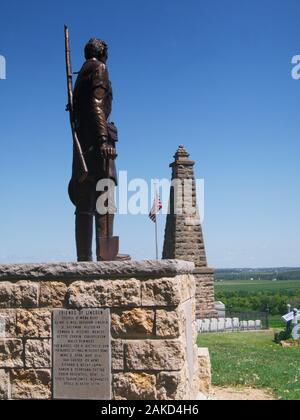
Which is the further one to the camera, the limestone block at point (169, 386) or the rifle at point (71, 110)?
the rifle at point (71, 110)

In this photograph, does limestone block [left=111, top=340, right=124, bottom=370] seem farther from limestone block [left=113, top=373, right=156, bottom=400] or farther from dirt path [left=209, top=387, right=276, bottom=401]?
dirt path [left=209, top=387, right=276, bottom=401]

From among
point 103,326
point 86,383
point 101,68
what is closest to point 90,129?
point 101,68

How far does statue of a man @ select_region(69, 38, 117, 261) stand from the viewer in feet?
20.5

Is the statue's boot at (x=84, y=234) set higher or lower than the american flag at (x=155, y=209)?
lower

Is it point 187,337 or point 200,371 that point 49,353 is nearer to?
point 187,337

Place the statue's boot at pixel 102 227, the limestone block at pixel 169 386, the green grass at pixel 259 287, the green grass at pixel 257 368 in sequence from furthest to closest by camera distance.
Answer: the green grass at pixel 259 287
the green grass at pixel 257 368
the statue's boot at pixel 102 227
the limestone block at pixel 169 386

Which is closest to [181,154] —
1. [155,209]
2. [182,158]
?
[182,158]

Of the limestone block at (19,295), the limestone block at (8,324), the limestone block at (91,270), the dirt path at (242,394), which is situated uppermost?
the limestone block at (91,270)

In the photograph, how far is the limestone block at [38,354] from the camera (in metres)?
5.54

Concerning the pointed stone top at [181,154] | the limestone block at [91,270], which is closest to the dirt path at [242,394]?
the limestone block at [91,270]

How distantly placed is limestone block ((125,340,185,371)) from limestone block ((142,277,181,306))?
14.5 inches

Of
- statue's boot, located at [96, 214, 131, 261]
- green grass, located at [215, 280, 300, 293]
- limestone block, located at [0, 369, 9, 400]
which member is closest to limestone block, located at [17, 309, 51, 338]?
limestone block, located at [0, 369, 9, 400]

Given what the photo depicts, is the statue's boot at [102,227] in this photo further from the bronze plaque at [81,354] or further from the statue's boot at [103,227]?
the bronze plaque at [81,354]

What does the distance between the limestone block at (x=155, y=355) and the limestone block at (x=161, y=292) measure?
37 cm
